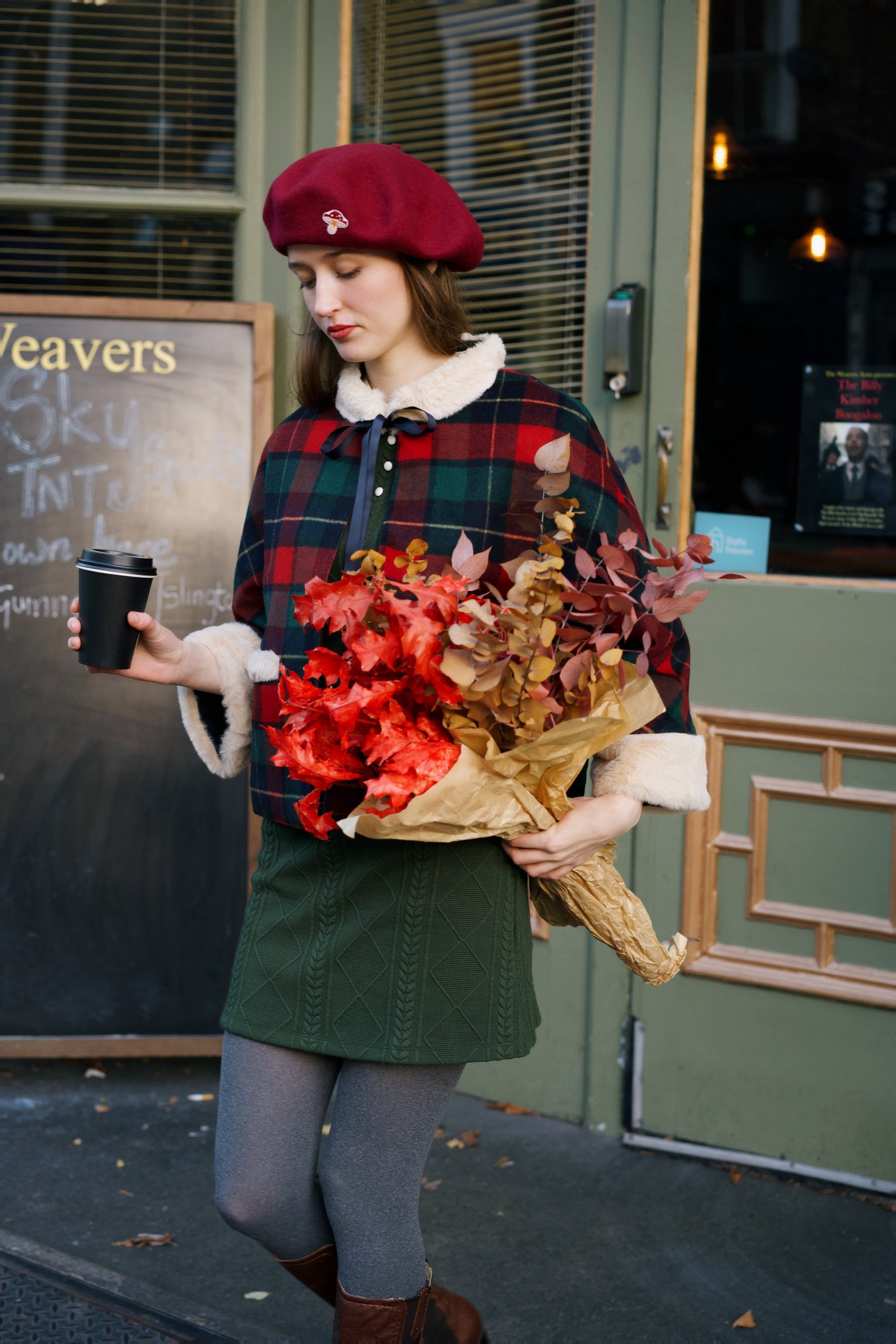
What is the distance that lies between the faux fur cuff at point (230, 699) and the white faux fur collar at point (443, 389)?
415 mm

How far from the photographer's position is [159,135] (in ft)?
12.1

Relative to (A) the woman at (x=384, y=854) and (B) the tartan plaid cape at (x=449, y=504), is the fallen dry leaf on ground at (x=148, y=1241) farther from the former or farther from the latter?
(B) the tartan plaid cape at (x=449, y=504)

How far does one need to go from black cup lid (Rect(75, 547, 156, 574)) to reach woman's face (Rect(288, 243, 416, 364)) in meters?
0.42

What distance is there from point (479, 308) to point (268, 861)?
6.81 feet

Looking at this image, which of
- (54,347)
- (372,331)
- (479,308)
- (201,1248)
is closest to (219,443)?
(54,347)

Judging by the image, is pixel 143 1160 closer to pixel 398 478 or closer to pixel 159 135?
pixel 398 478

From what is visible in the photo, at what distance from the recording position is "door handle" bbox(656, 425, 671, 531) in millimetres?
3223

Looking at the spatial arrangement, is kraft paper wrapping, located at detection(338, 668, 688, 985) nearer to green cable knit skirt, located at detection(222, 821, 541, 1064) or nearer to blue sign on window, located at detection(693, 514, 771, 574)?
green cable knit skirt, located at detection(222, 821, 541, 1064)

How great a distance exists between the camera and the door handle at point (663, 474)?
3.22 m

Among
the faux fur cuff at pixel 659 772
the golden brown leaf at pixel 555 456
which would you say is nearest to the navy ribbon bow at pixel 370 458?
the golden brown leaf at pixel 555 456

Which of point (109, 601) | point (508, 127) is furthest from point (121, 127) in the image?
point (109, 601)

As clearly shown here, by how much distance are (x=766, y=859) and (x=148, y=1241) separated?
168 centimetres

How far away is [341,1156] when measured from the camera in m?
1.82

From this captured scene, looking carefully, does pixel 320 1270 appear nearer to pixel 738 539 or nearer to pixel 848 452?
pixel 738 539
